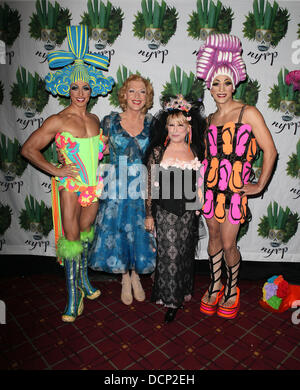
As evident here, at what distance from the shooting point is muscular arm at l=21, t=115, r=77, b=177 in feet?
7.89

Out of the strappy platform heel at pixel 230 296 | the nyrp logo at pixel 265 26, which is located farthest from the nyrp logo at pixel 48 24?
the strappy platform heel at pixel 230 296

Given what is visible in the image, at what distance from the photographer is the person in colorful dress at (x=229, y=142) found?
2316mm

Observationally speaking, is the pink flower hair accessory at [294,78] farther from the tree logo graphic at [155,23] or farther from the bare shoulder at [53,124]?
the bare shoulder at [53,124]

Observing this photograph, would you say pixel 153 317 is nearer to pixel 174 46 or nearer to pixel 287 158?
pixel 287 158

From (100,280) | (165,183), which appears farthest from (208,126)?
(100,280)

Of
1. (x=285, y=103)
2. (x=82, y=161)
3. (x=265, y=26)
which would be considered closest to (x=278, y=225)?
(x=285, y=103)

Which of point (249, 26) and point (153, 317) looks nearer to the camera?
point (153, 317)

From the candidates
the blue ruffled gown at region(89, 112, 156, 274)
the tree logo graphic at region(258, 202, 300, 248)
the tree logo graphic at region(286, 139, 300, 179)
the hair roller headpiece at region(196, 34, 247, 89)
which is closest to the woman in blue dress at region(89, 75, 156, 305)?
the blue ruffled gown at region(89, 112, 156, 274)

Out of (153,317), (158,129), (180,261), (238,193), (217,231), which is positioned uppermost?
(158,129)

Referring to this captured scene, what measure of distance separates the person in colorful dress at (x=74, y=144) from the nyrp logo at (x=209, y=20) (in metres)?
1.21

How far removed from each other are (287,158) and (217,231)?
1.41m

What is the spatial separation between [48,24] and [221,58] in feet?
6.80

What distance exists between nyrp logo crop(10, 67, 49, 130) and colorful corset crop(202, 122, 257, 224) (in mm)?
2092

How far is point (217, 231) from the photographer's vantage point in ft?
8.76
